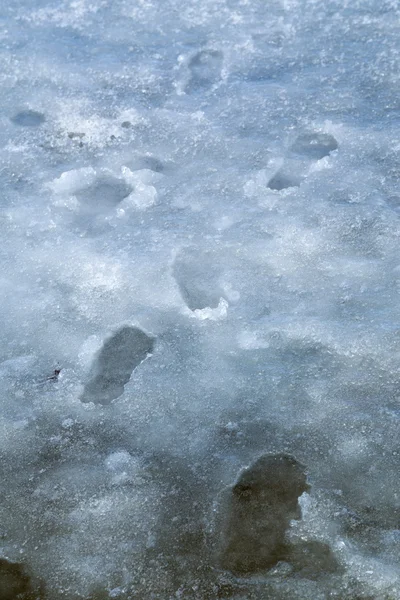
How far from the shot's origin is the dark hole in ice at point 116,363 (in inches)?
130

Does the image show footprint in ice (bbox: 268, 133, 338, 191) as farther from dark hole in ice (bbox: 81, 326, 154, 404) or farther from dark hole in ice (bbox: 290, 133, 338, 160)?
dark hole in ice (bbox: 81, 326, 154, 404)

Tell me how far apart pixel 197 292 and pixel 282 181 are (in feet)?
3.47

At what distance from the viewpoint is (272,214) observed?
4.03 meters

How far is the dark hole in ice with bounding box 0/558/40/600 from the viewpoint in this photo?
8.67 ft

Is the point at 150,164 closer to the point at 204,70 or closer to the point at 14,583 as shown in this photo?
the point at 204,70

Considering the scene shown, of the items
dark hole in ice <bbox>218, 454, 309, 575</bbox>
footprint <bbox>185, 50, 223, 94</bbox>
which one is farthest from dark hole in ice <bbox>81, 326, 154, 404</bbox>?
footprint <bbox>185, 50, 223, 94</bbox>

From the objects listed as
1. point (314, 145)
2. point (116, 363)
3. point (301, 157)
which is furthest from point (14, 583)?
point (314, 145)

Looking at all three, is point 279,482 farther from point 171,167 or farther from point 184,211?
point 171,167

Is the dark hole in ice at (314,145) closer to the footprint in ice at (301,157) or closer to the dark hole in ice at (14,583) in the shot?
the footprint in ice at (301,157)

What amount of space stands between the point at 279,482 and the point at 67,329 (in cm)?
138

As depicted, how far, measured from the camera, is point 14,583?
2.68m

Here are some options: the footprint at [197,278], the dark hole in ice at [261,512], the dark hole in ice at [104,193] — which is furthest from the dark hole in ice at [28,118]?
the dark hole in ice at [261,512]

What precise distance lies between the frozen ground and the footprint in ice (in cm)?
1

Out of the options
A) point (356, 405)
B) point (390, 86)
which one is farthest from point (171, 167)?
point (356, 405)
